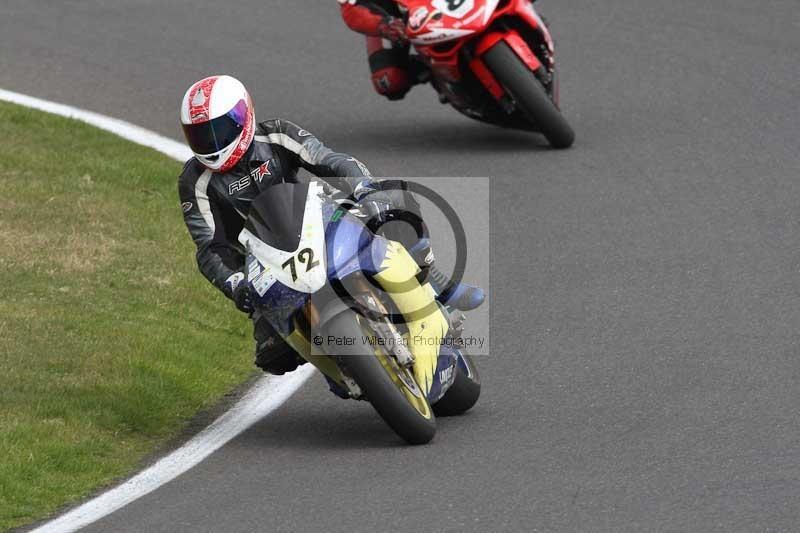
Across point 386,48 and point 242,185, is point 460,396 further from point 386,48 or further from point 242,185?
point 386,48

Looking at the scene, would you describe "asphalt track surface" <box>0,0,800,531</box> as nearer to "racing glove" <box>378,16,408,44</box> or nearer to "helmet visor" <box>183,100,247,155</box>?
"racing glove" <box>378,16,408,44</box>

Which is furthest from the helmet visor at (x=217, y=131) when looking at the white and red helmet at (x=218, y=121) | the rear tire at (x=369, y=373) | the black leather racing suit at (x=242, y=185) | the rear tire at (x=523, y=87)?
the rear tire at (x=523, y=87)

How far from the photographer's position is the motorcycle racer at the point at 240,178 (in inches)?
306

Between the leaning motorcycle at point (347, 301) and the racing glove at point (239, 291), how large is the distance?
7 cm

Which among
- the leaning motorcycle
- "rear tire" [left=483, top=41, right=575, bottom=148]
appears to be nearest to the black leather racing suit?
the leaning motorcycle

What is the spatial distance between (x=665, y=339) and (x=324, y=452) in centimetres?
222

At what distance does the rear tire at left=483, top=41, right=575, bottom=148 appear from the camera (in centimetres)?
1259

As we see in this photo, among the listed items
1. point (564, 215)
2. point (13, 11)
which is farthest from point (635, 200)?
point (13, 11)

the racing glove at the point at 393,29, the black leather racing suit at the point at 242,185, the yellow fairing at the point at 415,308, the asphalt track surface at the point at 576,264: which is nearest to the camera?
the asphalt track surface at the point at 576,264

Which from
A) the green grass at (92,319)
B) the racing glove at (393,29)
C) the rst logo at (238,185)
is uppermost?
the rst logo at (238,185)

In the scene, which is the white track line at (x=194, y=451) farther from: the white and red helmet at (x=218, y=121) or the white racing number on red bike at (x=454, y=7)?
the white racing number on red bike at (x=454, y=7)

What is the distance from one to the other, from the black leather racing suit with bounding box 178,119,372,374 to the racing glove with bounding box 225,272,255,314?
184 millimetres

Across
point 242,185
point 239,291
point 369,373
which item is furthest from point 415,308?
point 242,185

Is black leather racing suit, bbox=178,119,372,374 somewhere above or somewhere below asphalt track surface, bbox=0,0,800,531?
above
